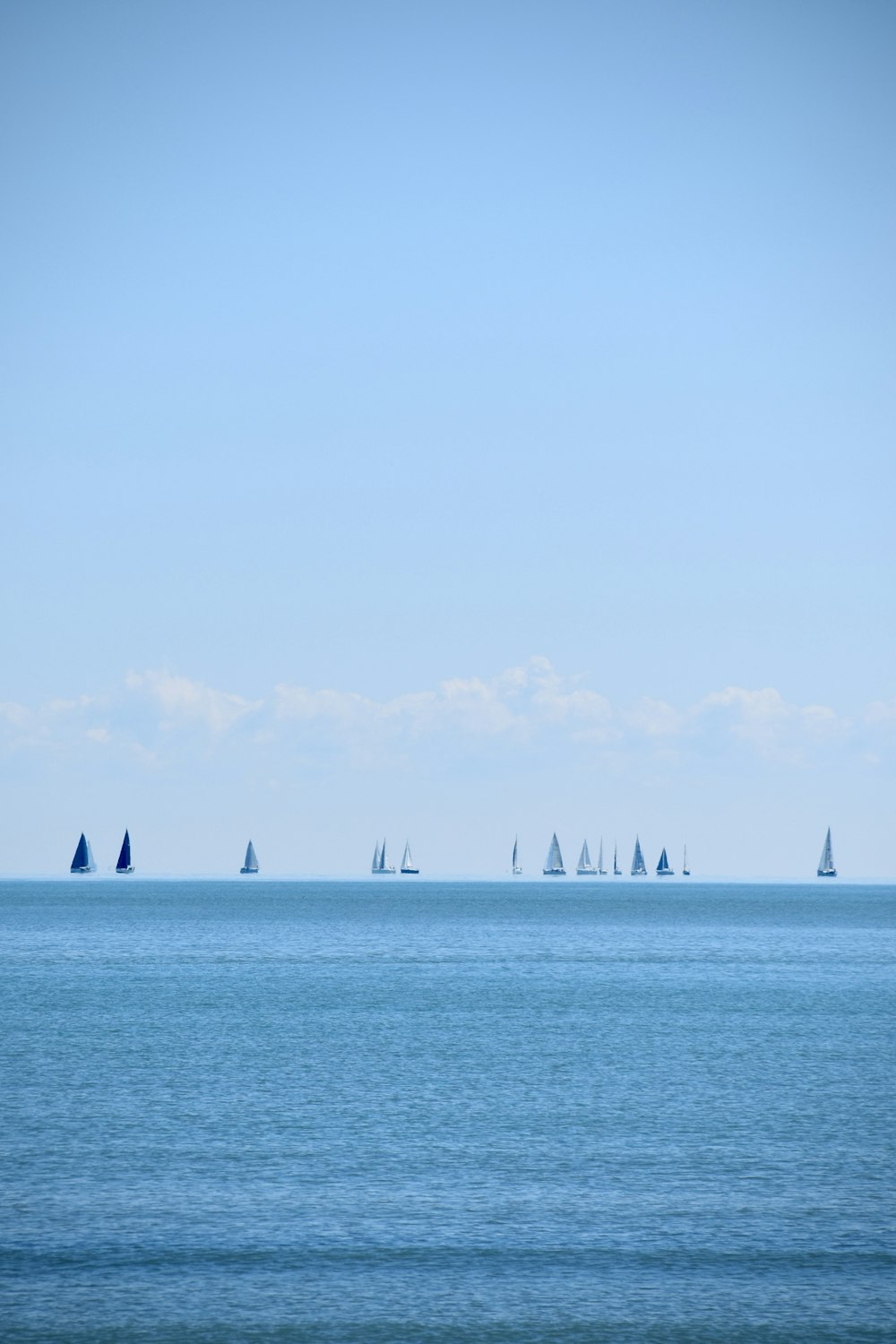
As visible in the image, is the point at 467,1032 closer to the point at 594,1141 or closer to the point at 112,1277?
the point at 594,1141

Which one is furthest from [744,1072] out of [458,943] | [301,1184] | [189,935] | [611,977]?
[189,935]

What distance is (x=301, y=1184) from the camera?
128 feet

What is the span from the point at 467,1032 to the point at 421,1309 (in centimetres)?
4302

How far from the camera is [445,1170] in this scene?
40750 mm

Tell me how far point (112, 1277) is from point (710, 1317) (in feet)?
39.1

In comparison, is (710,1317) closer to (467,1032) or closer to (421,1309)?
(421,1309)

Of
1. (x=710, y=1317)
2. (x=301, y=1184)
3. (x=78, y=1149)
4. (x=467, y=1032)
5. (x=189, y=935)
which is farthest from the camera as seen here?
(x=189, y=935)

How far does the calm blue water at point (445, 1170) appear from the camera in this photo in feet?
97.1

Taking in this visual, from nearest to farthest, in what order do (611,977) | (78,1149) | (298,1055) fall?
1. (78,1149)
2. (298,1055)
3. (611,977)

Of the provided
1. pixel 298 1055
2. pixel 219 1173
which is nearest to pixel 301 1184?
pixel 219 1173

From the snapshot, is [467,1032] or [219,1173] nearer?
[219,1173]

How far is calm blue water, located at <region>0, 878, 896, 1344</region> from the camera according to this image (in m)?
29.6

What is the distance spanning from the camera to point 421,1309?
96.4 ft

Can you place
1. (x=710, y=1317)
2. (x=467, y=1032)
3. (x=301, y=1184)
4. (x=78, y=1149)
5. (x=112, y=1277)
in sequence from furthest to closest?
1. (x=467, y=1032)
2. (x=78, y=1149)
3. (x=301, y=1184)
4. (x=112, y=1277)
5. (x=710, y=1317)
